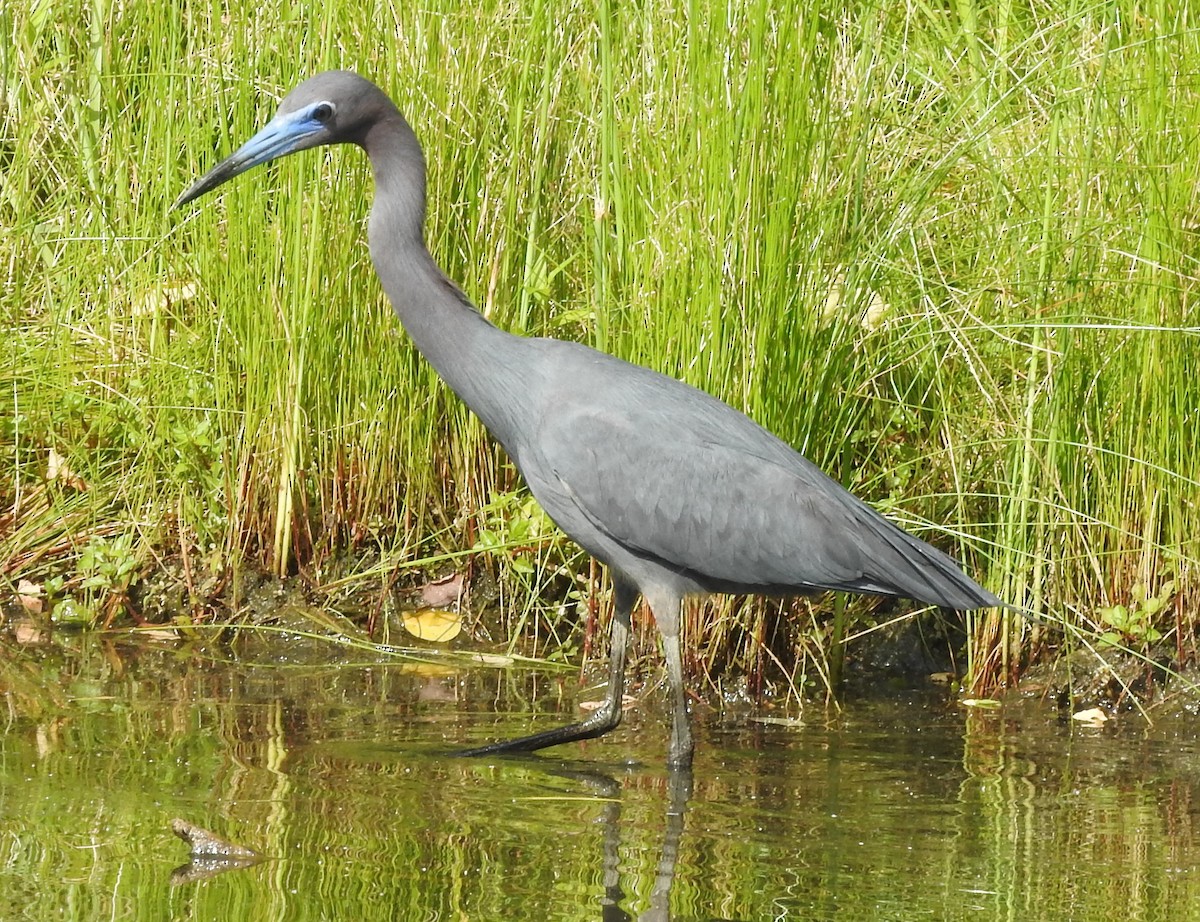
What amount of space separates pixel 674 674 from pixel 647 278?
1.17m

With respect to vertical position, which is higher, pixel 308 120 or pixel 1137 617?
pixel 308 120

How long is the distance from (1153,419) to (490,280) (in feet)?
6.94

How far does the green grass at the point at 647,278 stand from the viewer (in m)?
4.61

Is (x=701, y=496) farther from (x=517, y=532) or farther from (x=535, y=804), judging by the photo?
(x=535, y=804)

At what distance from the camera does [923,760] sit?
14.2 ft

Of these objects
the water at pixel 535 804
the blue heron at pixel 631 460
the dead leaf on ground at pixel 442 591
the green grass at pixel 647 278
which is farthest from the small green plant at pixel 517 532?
the blue heron at pixel 631 460

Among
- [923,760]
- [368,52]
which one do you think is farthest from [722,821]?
[368,52]

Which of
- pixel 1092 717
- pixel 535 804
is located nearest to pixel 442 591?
pixel 535 804

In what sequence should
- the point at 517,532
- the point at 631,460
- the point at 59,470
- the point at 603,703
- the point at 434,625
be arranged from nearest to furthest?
the point at 631,460
the point at 603,703
the point at 517,532
the point at 434,625
the point at 59,470

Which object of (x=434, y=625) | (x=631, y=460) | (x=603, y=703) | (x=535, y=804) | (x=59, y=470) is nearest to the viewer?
(x=535, y=804)

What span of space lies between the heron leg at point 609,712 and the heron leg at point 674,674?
17cm

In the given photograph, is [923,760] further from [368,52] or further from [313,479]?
[368,52]

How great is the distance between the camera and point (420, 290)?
14.5 feet

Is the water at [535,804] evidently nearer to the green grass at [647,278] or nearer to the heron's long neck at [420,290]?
the green grass at [647,278]
